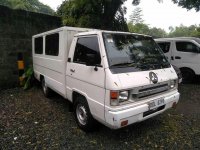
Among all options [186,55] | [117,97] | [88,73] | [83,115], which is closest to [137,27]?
[186,55]

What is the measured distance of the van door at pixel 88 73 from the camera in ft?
11.5

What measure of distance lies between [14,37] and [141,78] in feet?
19.8

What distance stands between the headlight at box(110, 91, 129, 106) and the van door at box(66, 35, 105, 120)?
0.21 metres

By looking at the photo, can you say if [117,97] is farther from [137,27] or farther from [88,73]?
[137,27]

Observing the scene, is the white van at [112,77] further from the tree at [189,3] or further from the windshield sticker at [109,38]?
the tree at [189,3]

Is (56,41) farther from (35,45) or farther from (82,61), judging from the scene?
(35,45)

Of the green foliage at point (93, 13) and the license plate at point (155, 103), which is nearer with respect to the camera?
the license plate at point (155, 103)

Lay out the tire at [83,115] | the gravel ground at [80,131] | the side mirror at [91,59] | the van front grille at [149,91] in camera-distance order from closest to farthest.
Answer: the van front grille at [149,91] → the side mirror at [91,59] → the gravel ground at [80,131] → the tire at [83,115]

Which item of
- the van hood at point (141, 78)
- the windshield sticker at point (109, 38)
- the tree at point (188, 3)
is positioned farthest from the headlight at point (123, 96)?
the tree at point (188, 3)

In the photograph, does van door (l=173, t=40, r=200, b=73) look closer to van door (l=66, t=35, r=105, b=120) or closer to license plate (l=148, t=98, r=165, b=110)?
license plate (l=148, t=98, r=165, b=110)

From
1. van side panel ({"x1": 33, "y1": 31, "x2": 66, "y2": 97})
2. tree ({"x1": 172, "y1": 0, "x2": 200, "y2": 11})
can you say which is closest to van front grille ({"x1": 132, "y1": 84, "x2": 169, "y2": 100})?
van side panel ({"x1": 33, "y1": 31, "x2": 66, "y2": 97})

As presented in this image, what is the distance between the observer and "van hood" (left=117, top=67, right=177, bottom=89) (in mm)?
3314

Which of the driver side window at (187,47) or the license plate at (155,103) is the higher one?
the driver side window at (187,47)

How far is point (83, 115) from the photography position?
423 centimetres
